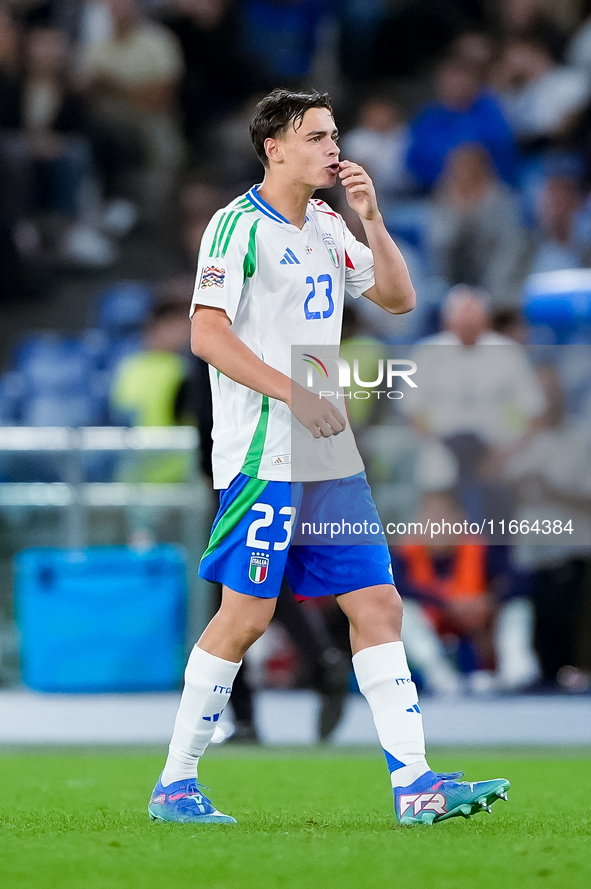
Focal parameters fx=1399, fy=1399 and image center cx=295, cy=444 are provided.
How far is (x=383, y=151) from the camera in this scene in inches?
500

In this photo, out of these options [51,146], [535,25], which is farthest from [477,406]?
[535,25]

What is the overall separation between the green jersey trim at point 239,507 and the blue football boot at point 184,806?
63cm

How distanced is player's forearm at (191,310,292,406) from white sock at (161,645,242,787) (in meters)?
0.75

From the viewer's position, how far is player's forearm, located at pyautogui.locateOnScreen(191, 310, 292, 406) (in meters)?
3.54

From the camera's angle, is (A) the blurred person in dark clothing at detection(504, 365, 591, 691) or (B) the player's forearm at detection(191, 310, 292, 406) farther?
(A) the blurred person in dark clothing at detection(504, 365, 591, 691)

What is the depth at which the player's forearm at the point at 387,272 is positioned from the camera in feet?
12.5

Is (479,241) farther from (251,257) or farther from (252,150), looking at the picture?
(251,257)

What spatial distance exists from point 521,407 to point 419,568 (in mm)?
1112

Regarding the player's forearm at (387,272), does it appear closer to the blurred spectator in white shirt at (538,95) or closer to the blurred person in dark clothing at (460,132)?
the blurred person in dark clothing at (460,132)

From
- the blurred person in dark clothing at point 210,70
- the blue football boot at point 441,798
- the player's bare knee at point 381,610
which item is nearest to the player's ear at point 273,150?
the player's bare knee at point 381,610

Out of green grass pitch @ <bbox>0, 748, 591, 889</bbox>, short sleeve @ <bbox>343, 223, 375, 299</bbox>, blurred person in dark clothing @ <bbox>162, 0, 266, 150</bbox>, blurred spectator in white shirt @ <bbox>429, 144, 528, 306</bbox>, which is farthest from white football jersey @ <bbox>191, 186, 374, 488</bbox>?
blurred person in dark clothing @ <bbox>162, 0, 266, 150</bbox>

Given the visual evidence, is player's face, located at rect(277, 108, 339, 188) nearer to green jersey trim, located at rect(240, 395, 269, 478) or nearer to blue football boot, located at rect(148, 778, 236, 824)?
green jersey trim, located at rect(240, 395, 269, 478)

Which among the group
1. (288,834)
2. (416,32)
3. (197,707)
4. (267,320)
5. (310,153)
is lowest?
(288,834)

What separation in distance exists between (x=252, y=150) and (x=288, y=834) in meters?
9.80
